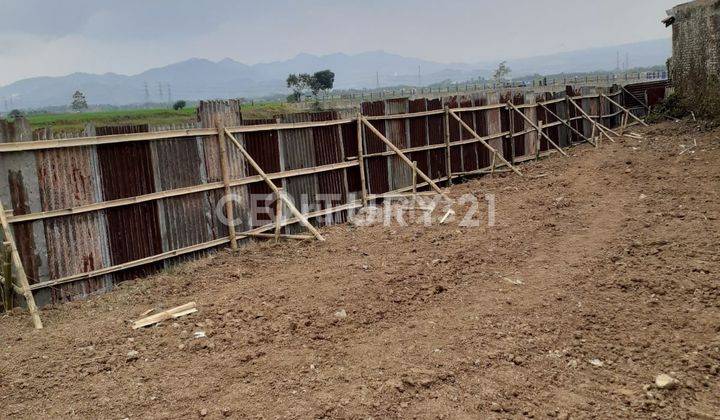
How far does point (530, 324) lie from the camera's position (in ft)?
17.9

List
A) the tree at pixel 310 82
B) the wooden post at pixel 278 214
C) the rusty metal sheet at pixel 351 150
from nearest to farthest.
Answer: the wooden post at pixel 278 214 < the rusty metal sheet at pixel 351 150 < the tree at pixel 310 82

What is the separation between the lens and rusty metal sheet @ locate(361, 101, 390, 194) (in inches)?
471

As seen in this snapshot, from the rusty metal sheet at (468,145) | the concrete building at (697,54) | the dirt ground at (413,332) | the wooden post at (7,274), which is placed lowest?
the dirt ground at (413,332)

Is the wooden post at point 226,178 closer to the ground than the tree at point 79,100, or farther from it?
closer to the ground

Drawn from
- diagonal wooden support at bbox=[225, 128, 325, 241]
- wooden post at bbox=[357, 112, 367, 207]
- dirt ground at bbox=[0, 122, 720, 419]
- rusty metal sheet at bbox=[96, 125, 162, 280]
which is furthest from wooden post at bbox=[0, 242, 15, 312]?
wooden post at bbox=[357, 112, 367, 207]

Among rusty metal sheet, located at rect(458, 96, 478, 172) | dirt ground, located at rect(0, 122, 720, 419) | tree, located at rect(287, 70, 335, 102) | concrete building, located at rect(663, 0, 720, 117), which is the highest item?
tree, located at rect(287, 70, 335, 102)

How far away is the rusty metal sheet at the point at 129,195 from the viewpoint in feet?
25.1

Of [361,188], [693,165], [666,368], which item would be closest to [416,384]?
[666,368]

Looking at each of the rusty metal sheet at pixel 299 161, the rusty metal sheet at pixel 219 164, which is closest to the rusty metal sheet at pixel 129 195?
the rusty metal sheet at pixel 219 164

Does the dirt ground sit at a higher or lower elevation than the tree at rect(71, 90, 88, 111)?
lower

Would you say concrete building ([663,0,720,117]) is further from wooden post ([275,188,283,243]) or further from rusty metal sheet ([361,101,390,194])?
wooden post ([275,188,283,243])

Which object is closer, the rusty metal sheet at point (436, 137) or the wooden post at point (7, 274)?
the wooden post at point (7, 274)

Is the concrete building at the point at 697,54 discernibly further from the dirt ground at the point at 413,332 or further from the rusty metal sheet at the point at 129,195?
the rusty metal sheet at the point at 129,195

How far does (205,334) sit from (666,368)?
3.97 metres
